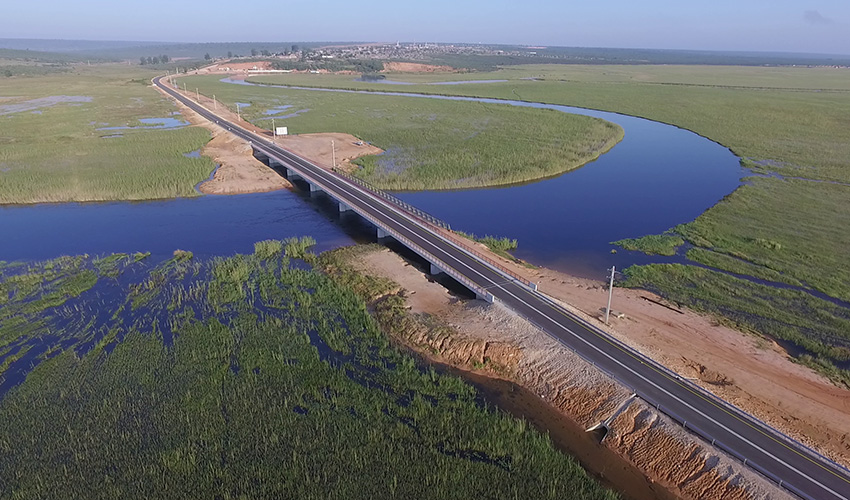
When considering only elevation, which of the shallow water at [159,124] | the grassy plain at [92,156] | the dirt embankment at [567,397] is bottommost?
the dirt embankment at [567,397]

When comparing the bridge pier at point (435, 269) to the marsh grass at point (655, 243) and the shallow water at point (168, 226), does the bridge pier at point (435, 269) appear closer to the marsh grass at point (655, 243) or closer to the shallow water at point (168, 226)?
the shallow water at point (168, 226)

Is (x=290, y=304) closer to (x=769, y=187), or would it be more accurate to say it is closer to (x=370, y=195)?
(x=370, y=195)

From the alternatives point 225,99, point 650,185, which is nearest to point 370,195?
point 650,185

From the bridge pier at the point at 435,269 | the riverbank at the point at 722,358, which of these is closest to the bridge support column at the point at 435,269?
the bridge pier at the point at 435,269

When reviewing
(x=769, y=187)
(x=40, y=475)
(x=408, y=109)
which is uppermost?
(x=408, y=109)

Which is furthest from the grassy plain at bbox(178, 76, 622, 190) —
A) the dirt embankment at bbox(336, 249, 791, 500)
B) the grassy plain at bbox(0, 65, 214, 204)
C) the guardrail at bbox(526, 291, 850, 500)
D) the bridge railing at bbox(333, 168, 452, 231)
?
the guardrail at bbox(526, 291, 850, 500)

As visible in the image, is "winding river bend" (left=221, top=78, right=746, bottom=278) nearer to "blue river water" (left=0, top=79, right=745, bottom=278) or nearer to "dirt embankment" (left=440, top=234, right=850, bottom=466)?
"blue river water" (left=0, top=79, right=745, bottom=278)

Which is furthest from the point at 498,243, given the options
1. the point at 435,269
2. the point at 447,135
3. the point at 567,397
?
the point at 447,135
